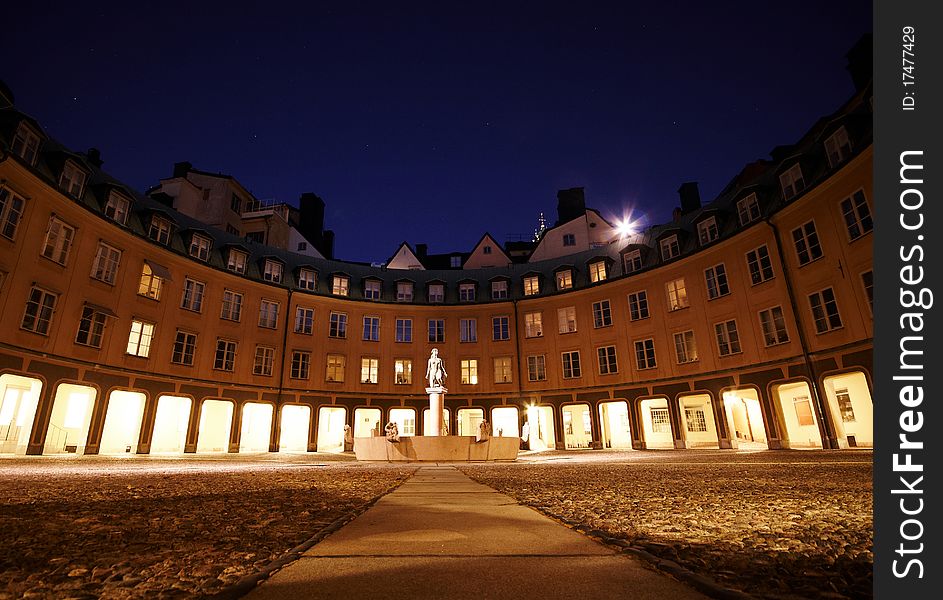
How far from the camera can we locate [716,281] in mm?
25203

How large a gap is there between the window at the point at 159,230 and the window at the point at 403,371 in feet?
53.9

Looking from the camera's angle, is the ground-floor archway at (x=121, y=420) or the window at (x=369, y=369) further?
the window at (x=369, y=369)

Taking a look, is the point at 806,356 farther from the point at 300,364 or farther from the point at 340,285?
the point at 300,364

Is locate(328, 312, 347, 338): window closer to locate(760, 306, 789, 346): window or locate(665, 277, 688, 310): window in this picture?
locate(665, 277, 688, 310): window

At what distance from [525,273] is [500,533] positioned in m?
32.5

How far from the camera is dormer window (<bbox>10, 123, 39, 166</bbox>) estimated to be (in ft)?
61.3

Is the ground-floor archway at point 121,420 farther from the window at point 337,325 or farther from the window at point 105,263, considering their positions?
the window at point 337,325

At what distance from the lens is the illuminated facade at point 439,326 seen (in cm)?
1930

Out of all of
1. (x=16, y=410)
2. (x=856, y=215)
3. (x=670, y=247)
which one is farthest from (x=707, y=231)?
(x=16, y=410)

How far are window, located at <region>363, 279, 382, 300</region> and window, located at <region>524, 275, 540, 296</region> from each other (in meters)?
11.6

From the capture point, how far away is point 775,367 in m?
21.8

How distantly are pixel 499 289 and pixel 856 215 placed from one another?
22025 mm

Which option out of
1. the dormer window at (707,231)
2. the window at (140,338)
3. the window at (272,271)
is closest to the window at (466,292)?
the window at (272,271)

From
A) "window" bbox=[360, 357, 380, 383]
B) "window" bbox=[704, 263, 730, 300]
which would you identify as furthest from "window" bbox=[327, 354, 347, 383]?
"window" bbox=[704, 263, 730, 300]
